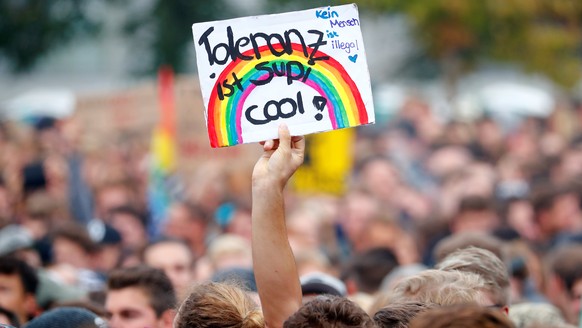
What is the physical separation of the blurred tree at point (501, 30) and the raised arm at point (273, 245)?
14.2 meters

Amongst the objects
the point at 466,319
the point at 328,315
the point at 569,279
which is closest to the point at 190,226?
the point at 569,279

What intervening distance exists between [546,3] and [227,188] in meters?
8.51

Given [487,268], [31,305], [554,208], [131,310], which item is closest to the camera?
[487,268]

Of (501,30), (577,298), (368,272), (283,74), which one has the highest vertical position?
(501,30)

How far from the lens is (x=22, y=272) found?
274 inches

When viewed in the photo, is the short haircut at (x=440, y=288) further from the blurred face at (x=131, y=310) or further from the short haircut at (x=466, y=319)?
the blurred face at (x=131, y=310)

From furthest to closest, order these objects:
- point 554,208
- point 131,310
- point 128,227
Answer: point 128,227 → point 554,208 → point 131,310

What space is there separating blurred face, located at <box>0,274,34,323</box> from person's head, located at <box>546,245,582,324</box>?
3182mm

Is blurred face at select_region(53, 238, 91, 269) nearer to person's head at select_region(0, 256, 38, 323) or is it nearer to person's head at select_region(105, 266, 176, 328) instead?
person's head at select_region(0, 256, 38, 323)

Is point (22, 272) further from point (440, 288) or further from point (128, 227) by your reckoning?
point (128, 227)

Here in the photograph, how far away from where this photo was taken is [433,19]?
19188 mm

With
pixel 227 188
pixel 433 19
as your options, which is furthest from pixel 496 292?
pixel 433 19

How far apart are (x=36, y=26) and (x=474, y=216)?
12.2m

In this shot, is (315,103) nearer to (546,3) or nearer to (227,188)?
(227,188)
